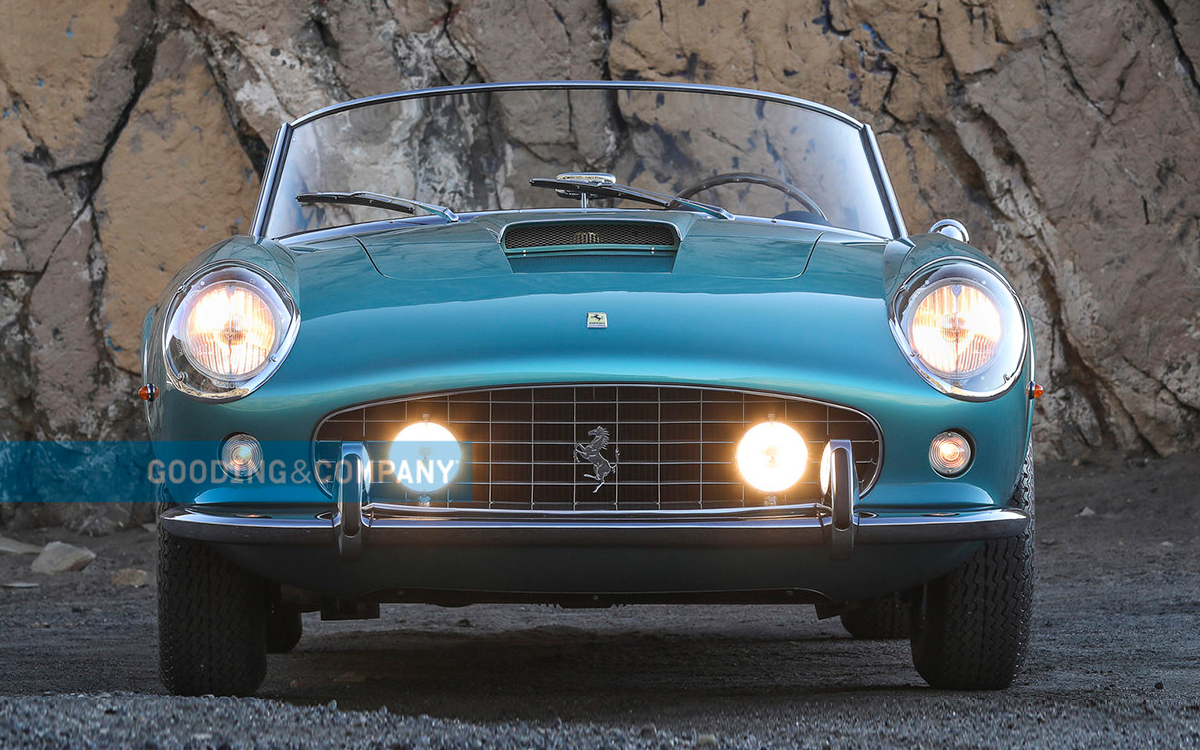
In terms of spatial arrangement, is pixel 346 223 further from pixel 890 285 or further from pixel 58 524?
pixel 58 524

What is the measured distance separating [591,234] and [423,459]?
2.53 ft

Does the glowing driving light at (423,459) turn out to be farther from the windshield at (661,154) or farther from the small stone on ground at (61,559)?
the small stone on ground at (61,559)

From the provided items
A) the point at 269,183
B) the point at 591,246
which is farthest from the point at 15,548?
the point at 591,246

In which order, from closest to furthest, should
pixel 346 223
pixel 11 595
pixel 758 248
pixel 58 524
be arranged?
pixel 758 248 → pixel 346 223 → pixel 11 595 → pixel 58 524

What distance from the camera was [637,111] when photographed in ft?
12.6

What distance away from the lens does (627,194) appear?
333cm

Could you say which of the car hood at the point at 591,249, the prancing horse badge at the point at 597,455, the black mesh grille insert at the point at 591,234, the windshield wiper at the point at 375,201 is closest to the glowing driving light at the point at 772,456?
the prancing horse badge at the point at 597,455

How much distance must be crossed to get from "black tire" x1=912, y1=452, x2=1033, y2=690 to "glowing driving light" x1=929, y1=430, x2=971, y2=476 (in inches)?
8.2

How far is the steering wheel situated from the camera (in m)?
3.46

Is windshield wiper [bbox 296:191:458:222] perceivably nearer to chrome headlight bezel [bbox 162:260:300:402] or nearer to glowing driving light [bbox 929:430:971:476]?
chrome headlight bezel [bbox 162:260:300:402]

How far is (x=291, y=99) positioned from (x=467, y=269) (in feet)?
18.0

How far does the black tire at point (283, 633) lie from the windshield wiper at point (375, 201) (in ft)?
3.51

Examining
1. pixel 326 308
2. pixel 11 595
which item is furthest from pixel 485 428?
pixel 11 595

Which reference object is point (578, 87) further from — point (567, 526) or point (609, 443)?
point (567, 526)
